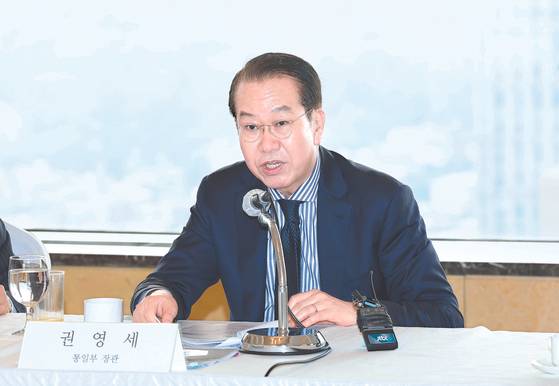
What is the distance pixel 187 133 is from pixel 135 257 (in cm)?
57

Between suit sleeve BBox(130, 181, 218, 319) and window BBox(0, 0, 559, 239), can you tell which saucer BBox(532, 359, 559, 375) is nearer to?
suit sleeve BBox(130, 181, 218, 319)

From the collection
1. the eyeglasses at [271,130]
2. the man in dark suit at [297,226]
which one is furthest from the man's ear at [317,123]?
the eyeglasses at [271,130]

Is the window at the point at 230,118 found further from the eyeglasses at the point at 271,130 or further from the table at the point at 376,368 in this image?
the table at the point at 376,368

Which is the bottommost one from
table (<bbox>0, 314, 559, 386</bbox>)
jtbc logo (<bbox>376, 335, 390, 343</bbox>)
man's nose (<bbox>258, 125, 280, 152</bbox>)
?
table (<bbox>0, 314, 559, 386</bbox>)

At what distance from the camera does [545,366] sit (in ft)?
6.23

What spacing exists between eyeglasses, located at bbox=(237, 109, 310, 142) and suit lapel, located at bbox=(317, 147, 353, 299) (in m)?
0.26

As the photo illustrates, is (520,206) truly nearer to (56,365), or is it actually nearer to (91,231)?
(91,231)

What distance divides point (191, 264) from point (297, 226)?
1.08ft

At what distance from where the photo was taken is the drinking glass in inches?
91.4

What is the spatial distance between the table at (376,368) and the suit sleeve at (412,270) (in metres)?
0.32

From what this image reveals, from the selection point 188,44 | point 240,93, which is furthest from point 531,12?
point 240,93

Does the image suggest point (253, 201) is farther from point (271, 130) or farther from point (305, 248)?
point (305, 248)

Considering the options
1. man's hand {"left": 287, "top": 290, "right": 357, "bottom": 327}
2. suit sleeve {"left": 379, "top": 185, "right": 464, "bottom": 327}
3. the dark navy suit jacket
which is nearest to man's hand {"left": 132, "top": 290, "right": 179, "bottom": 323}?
the dark navy suit jacket

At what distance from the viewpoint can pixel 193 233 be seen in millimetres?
2947
